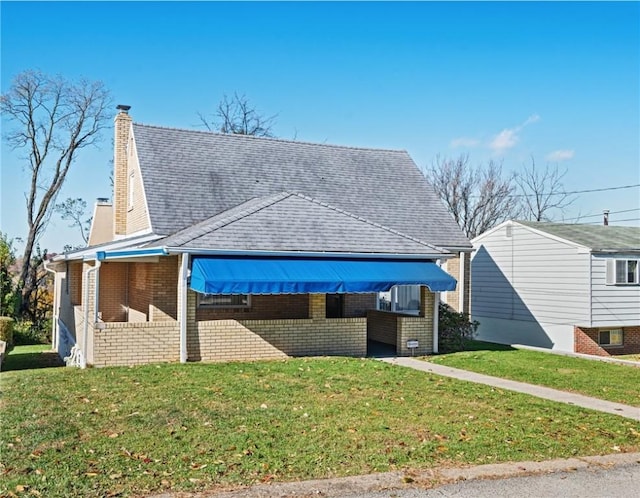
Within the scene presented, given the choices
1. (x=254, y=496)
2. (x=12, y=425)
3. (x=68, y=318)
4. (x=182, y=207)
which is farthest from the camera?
(x=68, y=318)

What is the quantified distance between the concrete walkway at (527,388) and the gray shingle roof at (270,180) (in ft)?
22.2

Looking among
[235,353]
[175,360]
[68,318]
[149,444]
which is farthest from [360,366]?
[68,318]

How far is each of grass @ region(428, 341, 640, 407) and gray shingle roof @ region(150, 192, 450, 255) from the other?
343cm

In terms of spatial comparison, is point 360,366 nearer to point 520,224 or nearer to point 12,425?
point 12,425

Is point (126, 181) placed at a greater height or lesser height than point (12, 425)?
greater

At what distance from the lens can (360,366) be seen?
16328mm

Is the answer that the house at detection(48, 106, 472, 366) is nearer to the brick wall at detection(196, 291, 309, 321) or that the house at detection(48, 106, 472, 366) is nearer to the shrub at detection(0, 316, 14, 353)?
Answer: the brick wall at detection(196, 291, 309, 321)

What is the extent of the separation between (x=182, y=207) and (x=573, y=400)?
42.5ft

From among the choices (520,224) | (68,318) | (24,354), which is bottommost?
(24,354)

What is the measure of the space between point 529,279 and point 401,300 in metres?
5.50

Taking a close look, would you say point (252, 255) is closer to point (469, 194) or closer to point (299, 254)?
point (299, 254)

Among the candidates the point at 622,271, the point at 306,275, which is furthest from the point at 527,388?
the point at 622,271

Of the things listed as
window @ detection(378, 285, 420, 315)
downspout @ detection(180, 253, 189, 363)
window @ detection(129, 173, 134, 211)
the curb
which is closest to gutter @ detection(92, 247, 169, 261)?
downspout @ detection(180, 253, 189, 363)

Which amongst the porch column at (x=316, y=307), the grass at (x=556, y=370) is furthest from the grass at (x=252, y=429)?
the porch column at (x=316, y=307)
